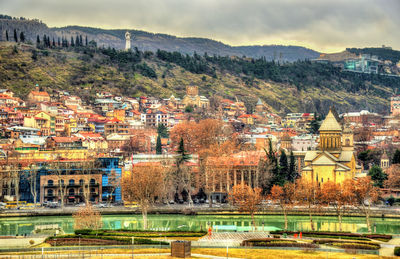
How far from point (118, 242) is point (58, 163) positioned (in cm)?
3838

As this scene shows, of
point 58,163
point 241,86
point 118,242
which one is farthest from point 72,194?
point 241,86

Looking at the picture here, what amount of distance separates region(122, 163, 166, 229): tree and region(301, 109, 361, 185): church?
18.7m

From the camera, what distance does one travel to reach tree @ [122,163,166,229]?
2589 inches

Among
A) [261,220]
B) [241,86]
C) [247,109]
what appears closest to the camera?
[261,220]

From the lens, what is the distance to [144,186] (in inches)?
2635

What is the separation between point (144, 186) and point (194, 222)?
21.1ft

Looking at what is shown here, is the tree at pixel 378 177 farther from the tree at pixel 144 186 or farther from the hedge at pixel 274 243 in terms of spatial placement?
the hedge at pixel 274 243

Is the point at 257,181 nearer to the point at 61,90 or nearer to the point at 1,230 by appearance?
the point at 1,230

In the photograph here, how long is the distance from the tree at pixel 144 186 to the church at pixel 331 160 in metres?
18.7

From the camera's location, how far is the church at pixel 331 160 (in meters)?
83.1

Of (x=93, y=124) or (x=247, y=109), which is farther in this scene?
(x=247, y=109)

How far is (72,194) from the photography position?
3285 inches

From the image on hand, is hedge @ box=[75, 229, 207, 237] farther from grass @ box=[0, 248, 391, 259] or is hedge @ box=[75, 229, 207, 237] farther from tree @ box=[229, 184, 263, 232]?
tree @ box=[229, 184, 263, 232]

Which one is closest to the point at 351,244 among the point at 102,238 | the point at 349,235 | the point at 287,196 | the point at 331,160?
the point at 349,235
